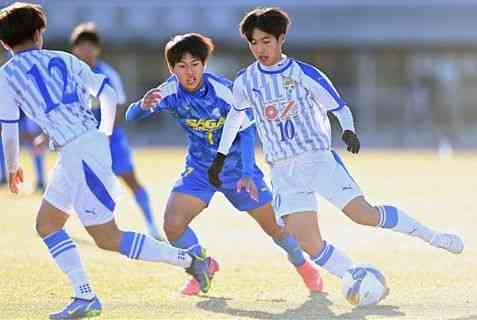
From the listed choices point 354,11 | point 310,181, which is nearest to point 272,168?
point 310,181

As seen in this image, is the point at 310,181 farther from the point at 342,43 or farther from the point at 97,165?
the point at 342,43

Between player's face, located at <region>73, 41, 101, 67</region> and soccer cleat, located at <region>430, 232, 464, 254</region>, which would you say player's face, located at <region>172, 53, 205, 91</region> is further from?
player's face, located at <region>73, 41, 101, 67</region>

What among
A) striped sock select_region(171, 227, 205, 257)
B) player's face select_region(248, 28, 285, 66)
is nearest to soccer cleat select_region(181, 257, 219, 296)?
striped sock select_region(171, 227, 205, 257)

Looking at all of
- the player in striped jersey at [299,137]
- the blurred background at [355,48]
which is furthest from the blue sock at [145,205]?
the blurred background at [355,48]

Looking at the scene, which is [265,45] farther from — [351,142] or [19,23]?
[19,23]

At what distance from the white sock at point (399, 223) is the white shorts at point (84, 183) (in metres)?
1.73

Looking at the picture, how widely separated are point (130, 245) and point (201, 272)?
885 mm

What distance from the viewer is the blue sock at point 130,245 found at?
715 cm

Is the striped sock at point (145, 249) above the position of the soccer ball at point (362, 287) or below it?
above

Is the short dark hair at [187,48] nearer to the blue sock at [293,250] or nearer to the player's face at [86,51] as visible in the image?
the blue sock at [293,250]

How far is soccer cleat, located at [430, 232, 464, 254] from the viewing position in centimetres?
769

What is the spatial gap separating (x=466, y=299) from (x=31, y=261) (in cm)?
386

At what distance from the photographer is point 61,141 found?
697 centimetres

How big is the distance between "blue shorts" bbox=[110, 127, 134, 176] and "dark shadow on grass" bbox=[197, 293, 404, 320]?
3.87 meters
